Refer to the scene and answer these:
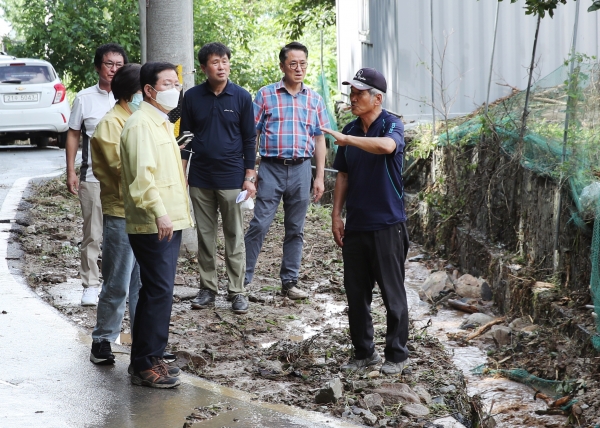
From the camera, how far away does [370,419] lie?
4.56 meters

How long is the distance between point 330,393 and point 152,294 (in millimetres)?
1141

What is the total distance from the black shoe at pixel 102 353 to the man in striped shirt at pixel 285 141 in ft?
7.71

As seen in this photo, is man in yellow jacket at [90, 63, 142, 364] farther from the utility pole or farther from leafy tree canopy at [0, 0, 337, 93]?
leafy tree canopy at [0, 0, 337, 93]

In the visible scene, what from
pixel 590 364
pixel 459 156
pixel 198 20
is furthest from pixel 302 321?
pixel 198 20

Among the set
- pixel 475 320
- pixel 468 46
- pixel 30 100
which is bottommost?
pixel 475 320

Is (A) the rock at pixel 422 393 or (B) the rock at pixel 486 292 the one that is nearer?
(A) the rock at pixel 422 393

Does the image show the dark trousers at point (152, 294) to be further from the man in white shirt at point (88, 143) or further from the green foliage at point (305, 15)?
the green foliage at point (305, 15)

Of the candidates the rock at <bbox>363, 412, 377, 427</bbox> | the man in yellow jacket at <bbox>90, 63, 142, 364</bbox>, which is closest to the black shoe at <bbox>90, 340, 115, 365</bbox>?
the man in yellow jacket at <bbox>90, 63, 142, 364</bbox>

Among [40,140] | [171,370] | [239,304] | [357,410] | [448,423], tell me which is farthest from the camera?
[40,140]

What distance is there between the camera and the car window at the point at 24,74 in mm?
17953

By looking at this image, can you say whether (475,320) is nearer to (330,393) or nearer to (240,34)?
(330,393)

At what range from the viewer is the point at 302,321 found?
23.4 ft

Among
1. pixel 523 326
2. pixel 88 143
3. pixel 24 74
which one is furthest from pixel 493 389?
pixel 24 74

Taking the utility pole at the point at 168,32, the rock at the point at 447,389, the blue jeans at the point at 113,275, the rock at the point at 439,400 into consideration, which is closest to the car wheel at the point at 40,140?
the utility pole at the point at 168,32
